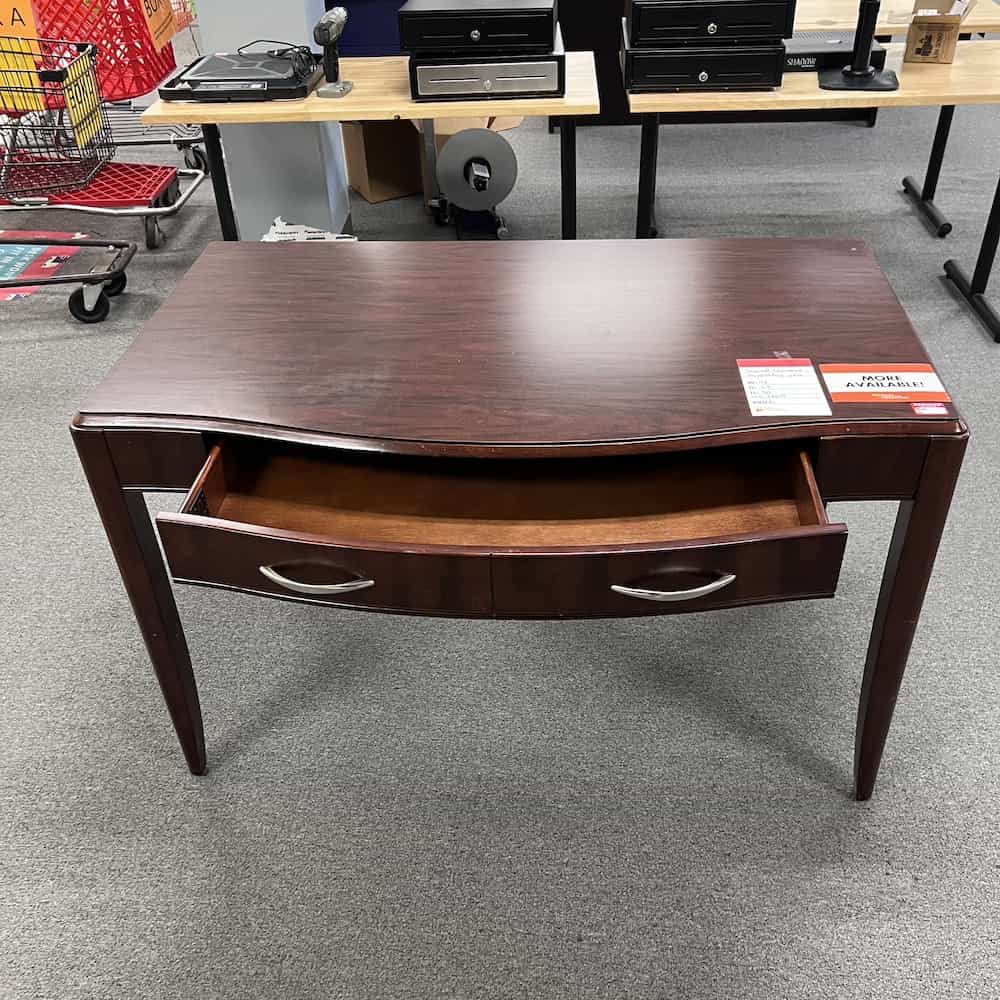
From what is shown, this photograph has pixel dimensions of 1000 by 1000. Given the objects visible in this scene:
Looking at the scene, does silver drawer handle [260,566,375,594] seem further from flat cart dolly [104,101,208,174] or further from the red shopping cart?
the red shopping cart

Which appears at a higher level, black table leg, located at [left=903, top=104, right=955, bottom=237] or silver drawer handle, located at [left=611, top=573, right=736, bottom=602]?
silver drawer handle, located at [left=611, top=573, right=736, bottom=602]

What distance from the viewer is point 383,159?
3.46m

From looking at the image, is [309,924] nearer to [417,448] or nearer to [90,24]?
[417,448]

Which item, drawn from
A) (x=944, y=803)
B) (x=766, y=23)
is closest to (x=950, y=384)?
(x=766, y=23)

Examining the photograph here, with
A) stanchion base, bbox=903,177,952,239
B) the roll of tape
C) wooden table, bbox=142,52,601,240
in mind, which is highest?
wooden table, bbox=142,52,601,240

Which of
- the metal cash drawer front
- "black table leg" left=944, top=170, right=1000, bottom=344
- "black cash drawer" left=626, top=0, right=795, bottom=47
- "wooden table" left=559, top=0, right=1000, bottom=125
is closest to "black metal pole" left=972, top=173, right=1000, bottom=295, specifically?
"black table leg" left=944, top=170, right=1000, bottom=344

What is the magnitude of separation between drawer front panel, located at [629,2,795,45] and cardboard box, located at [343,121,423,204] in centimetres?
124

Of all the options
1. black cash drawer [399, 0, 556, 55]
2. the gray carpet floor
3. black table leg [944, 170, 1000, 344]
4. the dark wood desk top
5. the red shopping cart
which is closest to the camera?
the dark wood desk top

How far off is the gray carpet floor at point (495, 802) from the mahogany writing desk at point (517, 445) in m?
0.13

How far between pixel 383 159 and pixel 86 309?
1234 mm

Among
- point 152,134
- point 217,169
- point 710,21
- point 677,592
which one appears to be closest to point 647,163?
point 710,21

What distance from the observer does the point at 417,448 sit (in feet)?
3.49

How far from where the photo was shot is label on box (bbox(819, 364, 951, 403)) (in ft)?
3.58

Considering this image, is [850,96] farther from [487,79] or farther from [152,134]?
[152,134]
